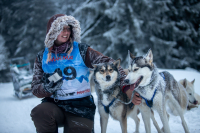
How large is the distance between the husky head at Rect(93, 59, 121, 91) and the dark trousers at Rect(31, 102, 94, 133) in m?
0.56

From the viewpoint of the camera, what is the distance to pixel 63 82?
174 centimetres

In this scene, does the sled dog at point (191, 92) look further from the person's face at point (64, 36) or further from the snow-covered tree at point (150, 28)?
the snow-covered tree at point (150, 28)

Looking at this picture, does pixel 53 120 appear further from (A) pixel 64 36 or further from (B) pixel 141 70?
(B) pixel 141 70

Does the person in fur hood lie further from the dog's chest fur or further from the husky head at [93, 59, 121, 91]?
the dog's chest fur

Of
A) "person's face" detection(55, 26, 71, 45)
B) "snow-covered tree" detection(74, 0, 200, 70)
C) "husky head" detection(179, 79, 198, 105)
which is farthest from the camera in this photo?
"snow-covered tree" detection(74, 0, 200, 70)

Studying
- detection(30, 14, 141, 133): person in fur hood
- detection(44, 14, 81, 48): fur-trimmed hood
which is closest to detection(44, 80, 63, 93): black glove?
detection(30, 14, 141, 133): person in fur hood

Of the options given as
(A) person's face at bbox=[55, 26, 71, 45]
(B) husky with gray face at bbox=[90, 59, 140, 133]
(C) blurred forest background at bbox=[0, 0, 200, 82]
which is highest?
(C) blurred forest background at bbox=[0, 0, 200, 82]

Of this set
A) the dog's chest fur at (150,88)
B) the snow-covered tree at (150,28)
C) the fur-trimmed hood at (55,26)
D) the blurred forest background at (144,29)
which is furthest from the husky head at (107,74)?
the blurred forest background at (144,29)

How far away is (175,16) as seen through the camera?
31.6 feet

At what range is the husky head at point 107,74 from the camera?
6.27 ft

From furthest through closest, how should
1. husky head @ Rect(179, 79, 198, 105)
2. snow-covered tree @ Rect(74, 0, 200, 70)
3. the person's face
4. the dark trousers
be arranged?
snow-covered tree @ Rect(74, 0, 200, 70) < husky head @ Rect(179, 79, 198, 105) < the person's face < the dark trousers

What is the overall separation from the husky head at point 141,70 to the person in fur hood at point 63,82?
24cm

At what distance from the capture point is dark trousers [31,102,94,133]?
5.11 feet

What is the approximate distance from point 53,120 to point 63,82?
1.57 ft
